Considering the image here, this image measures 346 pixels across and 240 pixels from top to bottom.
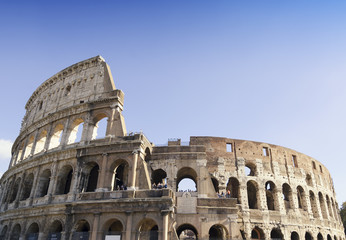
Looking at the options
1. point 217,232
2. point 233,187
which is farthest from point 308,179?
point 217,232

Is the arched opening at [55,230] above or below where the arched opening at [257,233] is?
below

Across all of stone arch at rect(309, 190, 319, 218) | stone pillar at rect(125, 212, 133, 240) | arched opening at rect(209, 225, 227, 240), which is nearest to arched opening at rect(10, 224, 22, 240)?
stone pillar at rect(125, 212, 133, 240)

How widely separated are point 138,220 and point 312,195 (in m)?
18.4

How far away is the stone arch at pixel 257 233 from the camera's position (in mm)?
20016

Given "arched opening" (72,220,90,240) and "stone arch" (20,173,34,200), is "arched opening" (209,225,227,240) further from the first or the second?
"stone arch" (20,173,34,200)

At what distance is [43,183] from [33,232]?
143 inches

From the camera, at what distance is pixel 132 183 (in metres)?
17.0

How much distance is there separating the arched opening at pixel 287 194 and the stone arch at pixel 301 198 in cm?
151

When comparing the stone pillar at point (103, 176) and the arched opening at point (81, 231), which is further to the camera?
the stone pillar at point (103, 176)

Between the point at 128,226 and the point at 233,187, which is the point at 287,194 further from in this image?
the point at 128,226

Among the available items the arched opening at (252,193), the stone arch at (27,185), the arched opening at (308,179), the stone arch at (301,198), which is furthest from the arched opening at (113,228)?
the arched opening at (308,179)

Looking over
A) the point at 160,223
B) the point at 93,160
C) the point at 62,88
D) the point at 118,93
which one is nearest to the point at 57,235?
the point at 93,160

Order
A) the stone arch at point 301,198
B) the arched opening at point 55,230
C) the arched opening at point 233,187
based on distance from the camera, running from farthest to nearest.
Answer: the stone arch at point 301,198
the arched opening at point 233,187
the arched opening at point 55,230

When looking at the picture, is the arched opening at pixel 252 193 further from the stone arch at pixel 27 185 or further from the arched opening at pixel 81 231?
the stone arch at pixel 27 185
